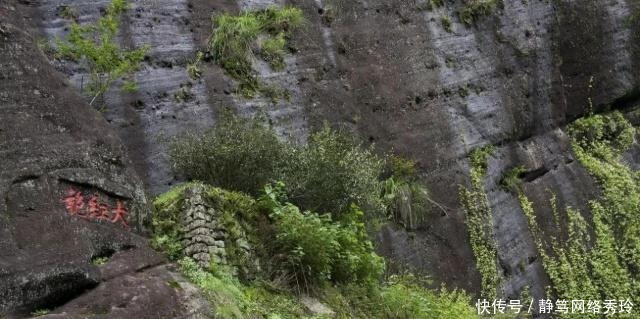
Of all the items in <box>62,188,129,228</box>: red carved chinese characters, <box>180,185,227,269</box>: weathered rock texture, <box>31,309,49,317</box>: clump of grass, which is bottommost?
<box>180,185,227,269</box>: weathered rock texture

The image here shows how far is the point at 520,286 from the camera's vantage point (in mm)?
10094

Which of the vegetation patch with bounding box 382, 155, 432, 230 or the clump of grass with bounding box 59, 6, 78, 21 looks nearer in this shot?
the clump of grass with bounding box 59, 6, 78, 21

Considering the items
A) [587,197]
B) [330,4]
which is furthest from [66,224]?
[587,197]

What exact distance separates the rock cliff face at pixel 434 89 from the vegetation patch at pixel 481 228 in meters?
0.14

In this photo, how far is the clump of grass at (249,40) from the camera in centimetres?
905

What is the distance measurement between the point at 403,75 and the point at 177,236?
19.6ft

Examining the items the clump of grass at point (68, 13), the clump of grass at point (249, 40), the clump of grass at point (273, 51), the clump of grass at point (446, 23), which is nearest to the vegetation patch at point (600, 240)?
the clump of grass at point (446, 23)

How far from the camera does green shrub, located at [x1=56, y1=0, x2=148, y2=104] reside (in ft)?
25.5

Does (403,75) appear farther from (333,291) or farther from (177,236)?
(177,236)

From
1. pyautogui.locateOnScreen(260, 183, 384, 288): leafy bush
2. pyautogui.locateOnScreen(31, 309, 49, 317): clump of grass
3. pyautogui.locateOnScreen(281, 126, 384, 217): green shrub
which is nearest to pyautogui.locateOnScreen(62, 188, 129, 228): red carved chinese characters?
pyautogui.locateOnScreen(31, 309, 49, 317): clump of grass

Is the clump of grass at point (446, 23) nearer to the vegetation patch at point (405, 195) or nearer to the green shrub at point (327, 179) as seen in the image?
the vegetation patch at point (405, 195)

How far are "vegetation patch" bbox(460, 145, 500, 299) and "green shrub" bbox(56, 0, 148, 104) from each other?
5.03 meters

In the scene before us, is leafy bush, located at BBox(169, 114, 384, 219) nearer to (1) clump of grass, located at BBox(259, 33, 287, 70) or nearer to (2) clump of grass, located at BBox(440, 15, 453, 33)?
(1) clump of grass, located at BBox(259, 33, 287, 70)

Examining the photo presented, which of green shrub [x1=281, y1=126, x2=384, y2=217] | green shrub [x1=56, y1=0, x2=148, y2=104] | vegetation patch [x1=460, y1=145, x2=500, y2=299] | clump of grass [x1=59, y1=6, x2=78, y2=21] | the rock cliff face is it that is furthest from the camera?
vegetation patch [x1=460, y1=145, x2=500, y2=299]
